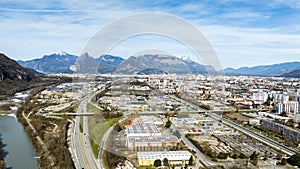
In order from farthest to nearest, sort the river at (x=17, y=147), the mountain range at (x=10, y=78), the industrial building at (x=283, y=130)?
the mountain range at (x=10, y=78)
the industrial building at (x=283, y=130)
the river at (x=17, y=147)

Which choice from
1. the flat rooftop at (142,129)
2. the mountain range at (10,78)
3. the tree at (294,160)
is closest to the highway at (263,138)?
the tree at (294,160)

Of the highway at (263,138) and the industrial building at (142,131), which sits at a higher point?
the industrial building at (142,131)

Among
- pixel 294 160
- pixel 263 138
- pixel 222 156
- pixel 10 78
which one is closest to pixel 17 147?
pixel 222 156

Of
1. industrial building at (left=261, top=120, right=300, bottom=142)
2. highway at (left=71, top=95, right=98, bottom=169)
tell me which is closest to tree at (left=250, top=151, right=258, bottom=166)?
industrial building at (left=261, top=120, right=300, bottom=142)

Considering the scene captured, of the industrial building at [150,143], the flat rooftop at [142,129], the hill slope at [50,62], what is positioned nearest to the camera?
the industrial building at [150,143]

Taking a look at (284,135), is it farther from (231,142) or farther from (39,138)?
(39,138)

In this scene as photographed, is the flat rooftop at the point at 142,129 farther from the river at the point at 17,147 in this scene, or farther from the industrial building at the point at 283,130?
the industrial building at the point at 283,130

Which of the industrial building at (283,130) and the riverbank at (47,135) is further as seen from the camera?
the industrial building at (283,130)

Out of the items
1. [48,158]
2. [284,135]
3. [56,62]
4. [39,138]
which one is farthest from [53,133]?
[56,62]

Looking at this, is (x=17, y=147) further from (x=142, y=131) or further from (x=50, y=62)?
(x=50, y=62)

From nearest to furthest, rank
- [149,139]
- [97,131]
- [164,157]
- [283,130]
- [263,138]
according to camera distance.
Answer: [164,157], [149,139], [97,131], [263,138], [283,130]

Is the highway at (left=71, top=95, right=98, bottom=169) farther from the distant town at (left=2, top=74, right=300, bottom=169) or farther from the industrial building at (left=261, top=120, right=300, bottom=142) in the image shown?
the industrial building at (left=261, top=120, right=300, bottom=142)
